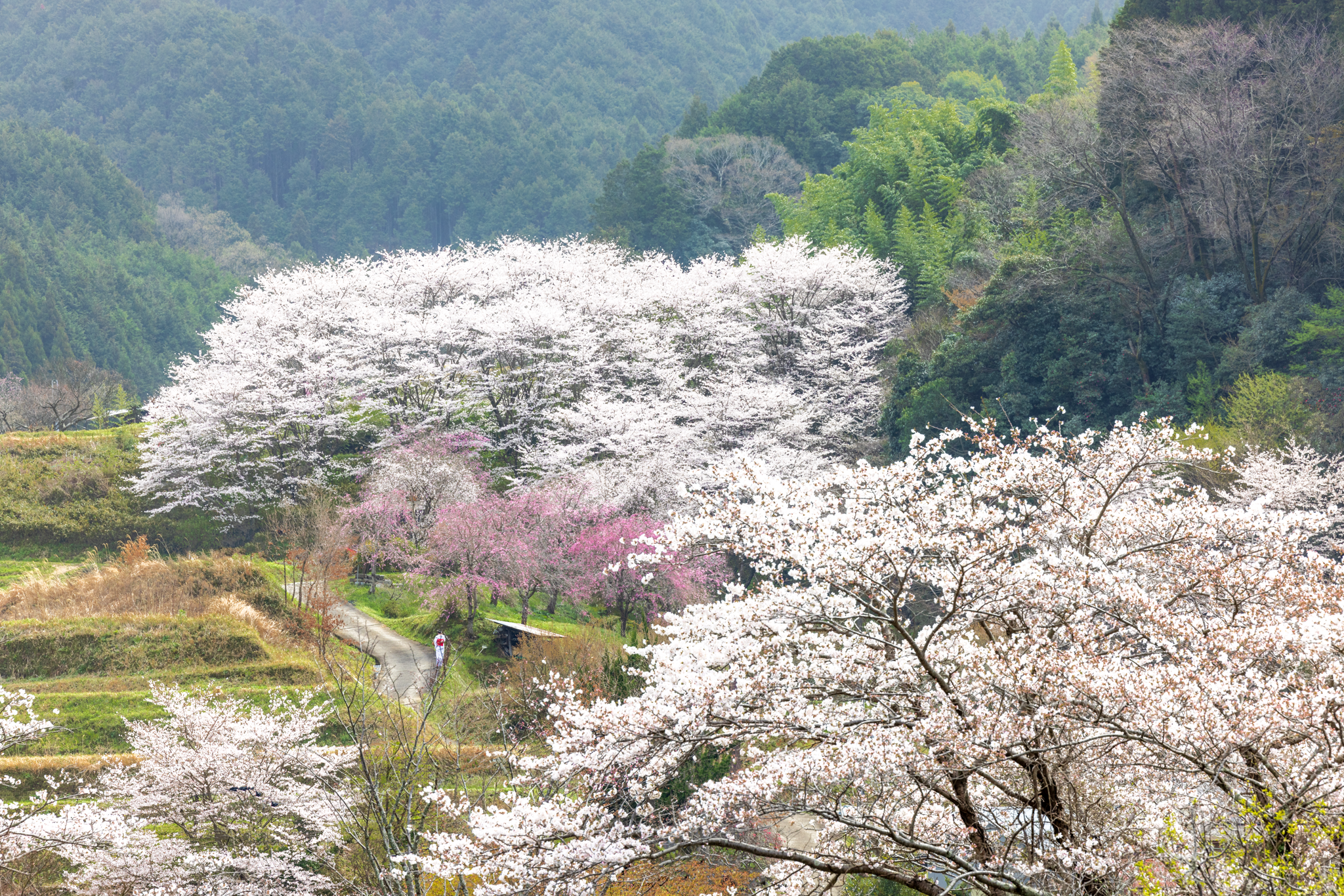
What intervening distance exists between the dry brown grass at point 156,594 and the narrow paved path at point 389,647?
3.99ft

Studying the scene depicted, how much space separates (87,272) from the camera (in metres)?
59.0

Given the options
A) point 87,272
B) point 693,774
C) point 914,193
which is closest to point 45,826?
point 693,774

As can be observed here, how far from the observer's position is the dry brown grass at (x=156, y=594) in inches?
675

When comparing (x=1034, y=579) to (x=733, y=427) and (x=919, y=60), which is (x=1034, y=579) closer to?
(x=733, y=427)

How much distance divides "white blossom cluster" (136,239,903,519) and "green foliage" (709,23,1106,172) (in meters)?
24.5

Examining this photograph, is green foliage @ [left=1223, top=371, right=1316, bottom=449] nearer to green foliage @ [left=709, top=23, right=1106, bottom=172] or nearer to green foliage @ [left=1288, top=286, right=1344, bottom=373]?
green foliage @ [left=1288, top=286, right=1344, bottom=373]

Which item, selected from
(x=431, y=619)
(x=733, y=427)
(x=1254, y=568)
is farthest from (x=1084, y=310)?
(x=1254, y=568)

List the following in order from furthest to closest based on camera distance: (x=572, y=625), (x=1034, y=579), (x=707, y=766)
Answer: (x=572, y=625) < (x=707, y=766) < (x=1034, y=579)

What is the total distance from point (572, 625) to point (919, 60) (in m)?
49.6

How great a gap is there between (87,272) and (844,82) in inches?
1815

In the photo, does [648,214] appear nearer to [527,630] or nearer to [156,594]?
[156,594]

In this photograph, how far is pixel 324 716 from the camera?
1220 cm

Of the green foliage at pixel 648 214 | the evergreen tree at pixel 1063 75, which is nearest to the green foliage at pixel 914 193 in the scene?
the evergreen tree at pixel 1063 75

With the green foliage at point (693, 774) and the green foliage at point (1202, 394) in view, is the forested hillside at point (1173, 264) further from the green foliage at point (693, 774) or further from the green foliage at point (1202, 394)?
the green foliage at point (693, 774)
